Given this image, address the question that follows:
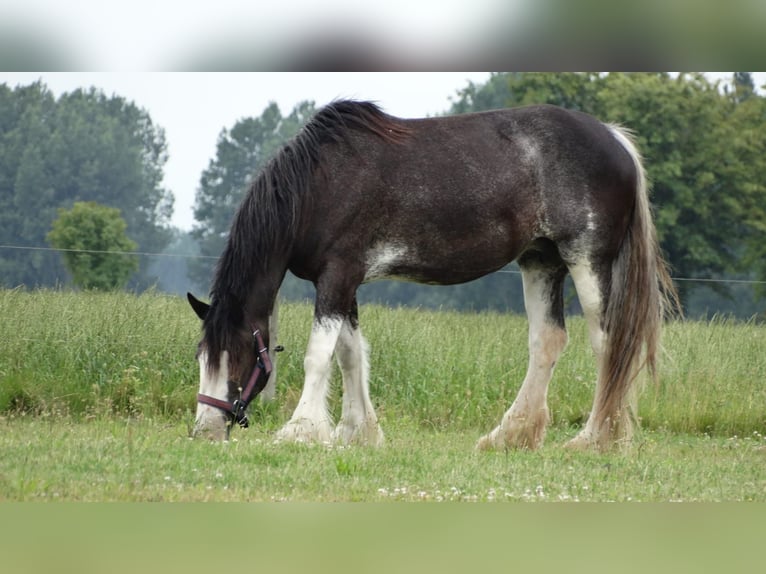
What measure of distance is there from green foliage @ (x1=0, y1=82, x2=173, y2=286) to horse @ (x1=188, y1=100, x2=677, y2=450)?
101ft

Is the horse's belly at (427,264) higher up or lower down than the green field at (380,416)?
higher up

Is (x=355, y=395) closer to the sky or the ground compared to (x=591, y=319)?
closer to the ground

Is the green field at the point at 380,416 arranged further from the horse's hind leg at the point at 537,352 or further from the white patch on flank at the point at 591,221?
the white patch on flank at the point at 591,221

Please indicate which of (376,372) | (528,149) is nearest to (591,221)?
(528,149)

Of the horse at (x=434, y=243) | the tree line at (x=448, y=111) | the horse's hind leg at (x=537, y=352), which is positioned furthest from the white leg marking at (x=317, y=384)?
the tree line at (x=448, y=111)

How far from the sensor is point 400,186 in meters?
7.83

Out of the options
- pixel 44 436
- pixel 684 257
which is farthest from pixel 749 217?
pixel 44 436

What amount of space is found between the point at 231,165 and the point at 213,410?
42.6 m

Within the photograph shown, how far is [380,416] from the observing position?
386 inches

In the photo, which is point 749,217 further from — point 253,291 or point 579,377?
point 253,291

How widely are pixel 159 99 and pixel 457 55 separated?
46.1m

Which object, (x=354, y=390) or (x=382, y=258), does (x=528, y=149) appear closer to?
(x=382, y=258)

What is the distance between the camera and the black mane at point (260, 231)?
751cm

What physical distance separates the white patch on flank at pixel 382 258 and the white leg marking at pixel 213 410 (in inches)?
51.2
